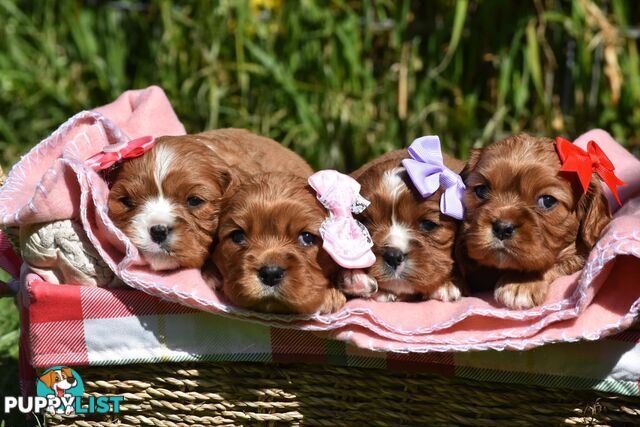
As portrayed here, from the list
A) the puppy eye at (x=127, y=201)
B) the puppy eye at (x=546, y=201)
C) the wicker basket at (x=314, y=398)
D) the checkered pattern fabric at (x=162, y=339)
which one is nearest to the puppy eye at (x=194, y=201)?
the puppy eye at (x=127, y=201)

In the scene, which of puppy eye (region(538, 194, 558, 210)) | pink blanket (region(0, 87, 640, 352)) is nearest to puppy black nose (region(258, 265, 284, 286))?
pink blanket (region(0, 87, 640, 352))

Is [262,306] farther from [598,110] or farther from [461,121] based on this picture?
[598,110]

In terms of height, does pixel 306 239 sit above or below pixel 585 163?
below

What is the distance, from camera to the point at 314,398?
3.62 metres

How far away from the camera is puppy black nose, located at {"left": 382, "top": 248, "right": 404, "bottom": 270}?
3.61 metres

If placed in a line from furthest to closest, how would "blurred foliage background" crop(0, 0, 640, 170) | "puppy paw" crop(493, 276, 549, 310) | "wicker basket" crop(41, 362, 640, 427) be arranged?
"blurred foliage background" crop(0, 0, 640, 170)
"wicker basket" crop(41, 362, 640, 427)
"puppy paw" crop(493, 276, 549, 310)

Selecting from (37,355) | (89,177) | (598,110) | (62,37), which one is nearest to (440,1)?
(598,110)

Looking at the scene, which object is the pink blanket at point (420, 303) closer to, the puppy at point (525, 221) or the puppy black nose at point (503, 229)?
the puppy at point (525, 221)

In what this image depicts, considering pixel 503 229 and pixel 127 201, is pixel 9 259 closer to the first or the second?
pixel 127 201

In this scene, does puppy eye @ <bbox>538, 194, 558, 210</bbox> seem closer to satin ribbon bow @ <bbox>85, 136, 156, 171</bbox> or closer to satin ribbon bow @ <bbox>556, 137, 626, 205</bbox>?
satin ribbon bow @ <bbox>556, 137, 626, 205</bbox>

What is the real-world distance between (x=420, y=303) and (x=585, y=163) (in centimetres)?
92

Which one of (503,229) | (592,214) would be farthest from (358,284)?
(592,214)

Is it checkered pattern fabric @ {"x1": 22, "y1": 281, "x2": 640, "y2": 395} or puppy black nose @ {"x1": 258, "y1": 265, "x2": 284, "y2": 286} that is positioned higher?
puppy black nose @ {"x1": 258, "y1": 265, "x2": 284, "y2": 286}

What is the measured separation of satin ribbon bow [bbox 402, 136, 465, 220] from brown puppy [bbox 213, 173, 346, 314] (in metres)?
0.43
